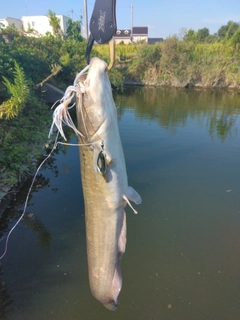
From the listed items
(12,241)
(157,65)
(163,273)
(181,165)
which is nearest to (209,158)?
(181,165)

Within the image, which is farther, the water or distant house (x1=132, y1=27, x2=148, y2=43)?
distant house (x1=132, y1=27, x2=148, y2=43)

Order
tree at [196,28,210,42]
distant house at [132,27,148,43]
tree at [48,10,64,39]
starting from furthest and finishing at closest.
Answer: distant house at [132,27,148,43] < tree at [196,28,210,42] < tree at [48,10,64,39]

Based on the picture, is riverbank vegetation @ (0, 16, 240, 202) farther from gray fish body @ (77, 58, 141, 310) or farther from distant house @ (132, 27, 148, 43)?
distant house @ (132, 27, 148, 43)

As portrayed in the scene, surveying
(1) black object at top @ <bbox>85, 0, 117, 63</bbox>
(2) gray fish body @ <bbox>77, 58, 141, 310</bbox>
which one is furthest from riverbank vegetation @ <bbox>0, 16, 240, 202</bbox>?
(1) black object at top @ <bbox>85, 0, 117, 63</bbox>

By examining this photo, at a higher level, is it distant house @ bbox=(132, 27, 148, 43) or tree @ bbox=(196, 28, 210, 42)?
distant house @ bbox=(132, 27, 148, 43)

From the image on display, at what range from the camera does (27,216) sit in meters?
5.31

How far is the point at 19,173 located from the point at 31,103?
4.47 meters

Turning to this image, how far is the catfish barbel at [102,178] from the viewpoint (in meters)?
1.61

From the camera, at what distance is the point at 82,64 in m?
19.1

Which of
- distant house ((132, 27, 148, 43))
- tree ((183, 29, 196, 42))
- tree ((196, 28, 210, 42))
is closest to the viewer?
tree ((183, 29, 196, 42))

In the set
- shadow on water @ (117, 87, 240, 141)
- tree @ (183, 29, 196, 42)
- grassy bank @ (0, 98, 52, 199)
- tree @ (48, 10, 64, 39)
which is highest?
tree @ (48, 10, 64, 39)

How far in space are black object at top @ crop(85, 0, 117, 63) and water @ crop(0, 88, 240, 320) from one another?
354cm

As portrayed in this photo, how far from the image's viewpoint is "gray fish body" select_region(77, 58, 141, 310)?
162 cm

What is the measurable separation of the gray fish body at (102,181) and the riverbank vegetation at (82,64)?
5.36 m
